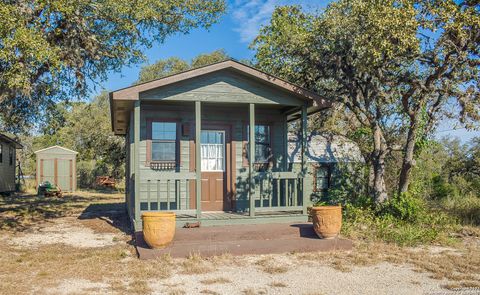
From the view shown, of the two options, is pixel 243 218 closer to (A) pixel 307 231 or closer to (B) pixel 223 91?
(A) pixel 307 231

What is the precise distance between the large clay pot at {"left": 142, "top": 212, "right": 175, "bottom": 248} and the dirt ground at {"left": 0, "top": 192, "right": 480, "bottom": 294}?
36cm

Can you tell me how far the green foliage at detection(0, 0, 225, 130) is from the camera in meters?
9.18

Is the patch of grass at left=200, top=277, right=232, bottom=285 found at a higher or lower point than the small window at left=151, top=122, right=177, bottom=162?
lower

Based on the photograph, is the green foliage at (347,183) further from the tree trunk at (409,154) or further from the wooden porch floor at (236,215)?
the wooden porch floor at (236,215)

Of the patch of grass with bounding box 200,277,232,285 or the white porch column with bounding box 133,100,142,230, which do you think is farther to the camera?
the white porch column with bounding box 133,100,142,230

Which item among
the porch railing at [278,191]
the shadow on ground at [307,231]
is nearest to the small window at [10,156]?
the porch railing at [278,191]

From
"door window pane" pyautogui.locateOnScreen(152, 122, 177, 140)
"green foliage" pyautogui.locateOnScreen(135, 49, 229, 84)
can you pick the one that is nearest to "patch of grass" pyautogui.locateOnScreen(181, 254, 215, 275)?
"door window pane" pyautogui.locateOnScreen(152, 122, 177, 140)

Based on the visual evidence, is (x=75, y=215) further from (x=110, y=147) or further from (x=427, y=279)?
(x=110, y=147)

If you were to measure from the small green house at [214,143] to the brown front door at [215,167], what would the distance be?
0.08ft

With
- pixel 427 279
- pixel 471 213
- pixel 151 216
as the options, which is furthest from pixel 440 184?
pixel 151 216

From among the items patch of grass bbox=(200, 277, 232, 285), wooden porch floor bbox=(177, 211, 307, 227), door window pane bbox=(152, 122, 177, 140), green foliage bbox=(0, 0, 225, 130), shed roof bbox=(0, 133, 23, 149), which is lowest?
patch of grass bbox=(200, 277, 232, 285)

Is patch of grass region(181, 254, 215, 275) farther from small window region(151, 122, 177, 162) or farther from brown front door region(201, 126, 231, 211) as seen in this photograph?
small window region(151, 122, 177, 162)

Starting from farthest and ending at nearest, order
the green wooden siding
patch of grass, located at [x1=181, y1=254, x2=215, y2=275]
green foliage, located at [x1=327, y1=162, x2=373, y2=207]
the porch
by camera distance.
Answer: green foliage, located at [x1=327, y1=162, x2=373, y2=207] → the green wooden siding → the porch → patch of grass, located at [x1=181, y1=254, x2=215, y2=275]

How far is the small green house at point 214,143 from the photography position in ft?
28.6
